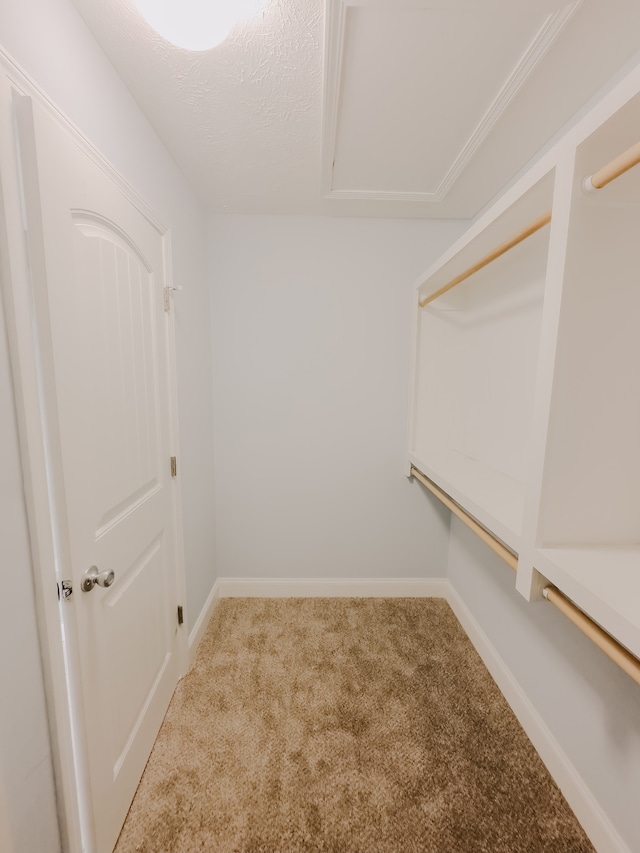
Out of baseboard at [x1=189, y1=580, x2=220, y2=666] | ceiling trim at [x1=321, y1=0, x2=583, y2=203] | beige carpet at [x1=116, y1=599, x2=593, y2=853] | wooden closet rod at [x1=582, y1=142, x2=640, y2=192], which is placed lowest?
beige carpet at [x1=116, y1=599, x2=593, y2=853]

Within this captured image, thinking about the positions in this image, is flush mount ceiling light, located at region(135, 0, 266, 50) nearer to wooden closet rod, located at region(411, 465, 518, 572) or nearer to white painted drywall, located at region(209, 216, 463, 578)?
white painted drywall, located at region(209, 216, 463, 578)

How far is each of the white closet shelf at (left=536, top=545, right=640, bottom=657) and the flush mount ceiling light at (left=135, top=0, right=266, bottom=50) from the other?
5.43 ft

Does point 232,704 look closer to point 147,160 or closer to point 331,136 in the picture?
point 147,160

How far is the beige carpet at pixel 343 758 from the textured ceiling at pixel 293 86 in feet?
7.90

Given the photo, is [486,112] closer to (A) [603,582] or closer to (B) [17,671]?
(A) [603,582]

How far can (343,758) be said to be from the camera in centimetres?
126

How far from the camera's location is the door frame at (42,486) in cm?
69

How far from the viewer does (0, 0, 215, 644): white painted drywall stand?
2.56 ft

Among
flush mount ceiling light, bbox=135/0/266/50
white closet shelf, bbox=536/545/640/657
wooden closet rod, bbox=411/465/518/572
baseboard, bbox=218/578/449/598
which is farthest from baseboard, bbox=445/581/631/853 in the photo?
flush mount ceiling light, bbox=135/0/266/50

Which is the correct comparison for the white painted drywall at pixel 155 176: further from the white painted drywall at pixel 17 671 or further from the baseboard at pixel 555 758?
the baseboard at pixel 555 758

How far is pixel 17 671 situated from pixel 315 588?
5.68ft

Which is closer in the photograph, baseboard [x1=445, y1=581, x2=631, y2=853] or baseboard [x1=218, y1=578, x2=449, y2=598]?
baseboard [x1=445, y1=581, x2=631, y2=853]

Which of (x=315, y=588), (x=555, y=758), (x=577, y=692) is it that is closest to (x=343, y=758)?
(x=555, y=758)

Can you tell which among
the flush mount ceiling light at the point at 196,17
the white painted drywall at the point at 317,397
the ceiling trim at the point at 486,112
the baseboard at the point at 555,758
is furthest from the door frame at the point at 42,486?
the baseboard at the point at 555,758
